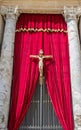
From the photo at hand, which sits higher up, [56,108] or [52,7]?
[52,7]

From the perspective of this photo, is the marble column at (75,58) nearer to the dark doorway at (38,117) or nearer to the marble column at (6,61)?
the dark doorway at (38,117)

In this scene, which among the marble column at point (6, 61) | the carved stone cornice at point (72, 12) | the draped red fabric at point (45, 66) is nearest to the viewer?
the marble column at point (6, 61)

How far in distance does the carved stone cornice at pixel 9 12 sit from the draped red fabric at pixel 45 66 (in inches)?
9.9

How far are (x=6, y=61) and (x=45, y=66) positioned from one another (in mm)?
1158

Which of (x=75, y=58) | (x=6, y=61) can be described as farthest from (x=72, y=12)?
(x=6, y=61)

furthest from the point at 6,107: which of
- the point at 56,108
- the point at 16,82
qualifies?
the point at 56,108

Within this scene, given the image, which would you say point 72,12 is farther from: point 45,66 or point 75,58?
point 45,66

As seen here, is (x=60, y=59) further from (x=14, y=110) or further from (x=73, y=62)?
(x=14, y=110)

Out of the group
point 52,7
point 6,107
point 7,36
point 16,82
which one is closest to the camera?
point 6,107

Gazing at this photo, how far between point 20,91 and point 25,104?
41 centimetres

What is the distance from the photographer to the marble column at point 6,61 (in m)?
7.16

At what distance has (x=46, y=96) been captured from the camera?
7.78 meters

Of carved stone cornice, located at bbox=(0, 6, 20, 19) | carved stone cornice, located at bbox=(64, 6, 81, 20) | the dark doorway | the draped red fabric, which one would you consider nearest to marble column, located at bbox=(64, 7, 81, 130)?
carved stone cornice, located at bbox=(64, 6, 81, 20)

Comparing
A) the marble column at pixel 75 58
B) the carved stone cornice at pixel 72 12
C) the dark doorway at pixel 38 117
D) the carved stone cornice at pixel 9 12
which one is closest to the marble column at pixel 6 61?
the carved stone cornice at pixel 9 12
